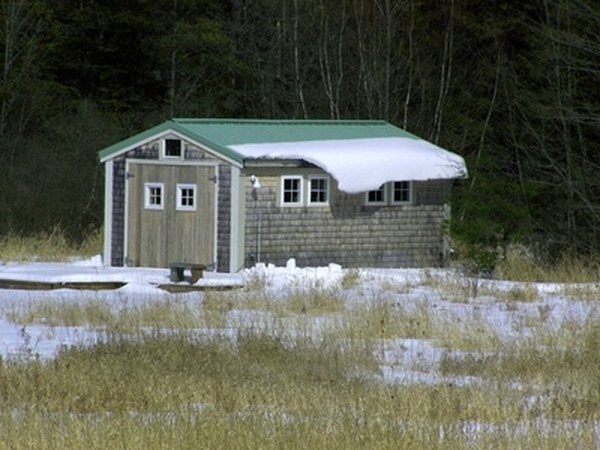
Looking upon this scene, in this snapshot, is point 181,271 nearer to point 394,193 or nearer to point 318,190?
point 318,190

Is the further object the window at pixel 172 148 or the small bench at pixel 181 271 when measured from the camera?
the window at pixel 172 148

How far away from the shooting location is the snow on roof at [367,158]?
92.1ft

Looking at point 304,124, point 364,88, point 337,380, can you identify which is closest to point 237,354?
point 337,380

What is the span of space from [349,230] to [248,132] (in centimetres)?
283

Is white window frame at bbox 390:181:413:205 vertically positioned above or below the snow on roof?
below

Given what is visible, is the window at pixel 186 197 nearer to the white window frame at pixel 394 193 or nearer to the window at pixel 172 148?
the window at pixel 172 148

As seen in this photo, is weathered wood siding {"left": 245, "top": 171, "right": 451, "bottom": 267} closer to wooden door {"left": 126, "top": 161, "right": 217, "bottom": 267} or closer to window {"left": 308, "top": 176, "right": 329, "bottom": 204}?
window {"left": 308, "top": 176, "right": 329, "bottom": 204}

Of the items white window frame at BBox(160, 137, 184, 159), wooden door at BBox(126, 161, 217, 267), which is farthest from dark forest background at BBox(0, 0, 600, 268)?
white window frame at BBox(160, 137, 184, 159)

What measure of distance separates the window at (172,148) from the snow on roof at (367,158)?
3.91 ft

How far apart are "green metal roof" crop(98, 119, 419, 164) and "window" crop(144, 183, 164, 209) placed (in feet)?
2.96

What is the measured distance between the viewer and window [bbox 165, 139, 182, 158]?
2856 cm

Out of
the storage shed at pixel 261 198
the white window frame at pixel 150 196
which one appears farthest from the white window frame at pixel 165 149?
the white window frame at pixel 150 196

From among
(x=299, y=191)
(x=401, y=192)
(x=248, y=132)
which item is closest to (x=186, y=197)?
(x=299, y=191)

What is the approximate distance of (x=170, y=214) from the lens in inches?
1117
